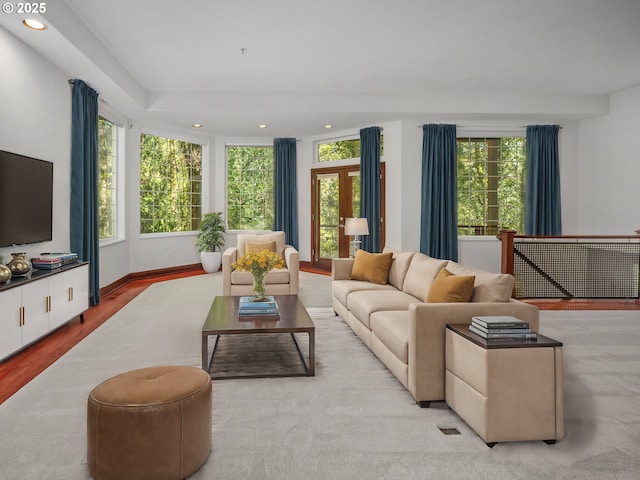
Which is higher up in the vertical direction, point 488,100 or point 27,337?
point 488,100

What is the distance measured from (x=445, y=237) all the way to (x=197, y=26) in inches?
195

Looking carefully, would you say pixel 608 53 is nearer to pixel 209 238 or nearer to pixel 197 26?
pixel 197 26

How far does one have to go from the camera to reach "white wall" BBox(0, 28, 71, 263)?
13.6 ft

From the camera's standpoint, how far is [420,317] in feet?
8.98

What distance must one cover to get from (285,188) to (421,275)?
5687 mm

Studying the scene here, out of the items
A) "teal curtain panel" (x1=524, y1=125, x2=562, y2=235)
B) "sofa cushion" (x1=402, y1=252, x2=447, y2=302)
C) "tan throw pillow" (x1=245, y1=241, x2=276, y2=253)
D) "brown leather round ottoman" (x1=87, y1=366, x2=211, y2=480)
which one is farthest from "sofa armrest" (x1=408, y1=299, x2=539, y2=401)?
"teal curtain panel" (x1=524, y1=125, x2=562, y2=235)

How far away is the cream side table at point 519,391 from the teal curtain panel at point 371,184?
5721 millimetres

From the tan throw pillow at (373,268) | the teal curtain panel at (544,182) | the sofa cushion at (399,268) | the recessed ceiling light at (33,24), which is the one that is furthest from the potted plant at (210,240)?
the teal curtain panel at (544,182)

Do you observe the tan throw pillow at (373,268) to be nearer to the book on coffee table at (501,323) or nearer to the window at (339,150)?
the book on coffee table at (501,323)

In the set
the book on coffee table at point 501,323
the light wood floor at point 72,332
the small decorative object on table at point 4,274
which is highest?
the small decorative object on table at point 4,274

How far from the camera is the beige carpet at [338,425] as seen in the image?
82.4 inches

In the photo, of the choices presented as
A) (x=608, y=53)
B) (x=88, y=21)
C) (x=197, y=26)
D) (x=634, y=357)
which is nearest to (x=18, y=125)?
(x=88, y=21)

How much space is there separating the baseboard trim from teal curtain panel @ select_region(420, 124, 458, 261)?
4.64 metres

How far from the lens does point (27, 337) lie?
373 centimetres
